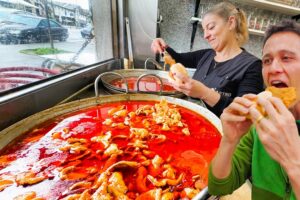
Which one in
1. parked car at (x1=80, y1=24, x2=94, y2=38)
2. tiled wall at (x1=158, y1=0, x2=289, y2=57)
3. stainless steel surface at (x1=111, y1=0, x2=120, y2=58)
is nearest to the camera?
parked car at (x1=80, y1=24, x2=94, y2=38)

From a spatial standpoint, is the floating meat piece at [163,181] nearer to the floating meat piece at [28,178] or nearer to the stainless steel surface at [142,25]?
the floating meat piece at [28,178]

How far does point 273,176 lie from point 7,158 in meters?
1.30

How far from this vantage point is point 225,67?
1894 millimetres

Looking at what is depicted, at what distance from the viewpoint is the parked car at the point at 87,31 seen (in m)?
2.54

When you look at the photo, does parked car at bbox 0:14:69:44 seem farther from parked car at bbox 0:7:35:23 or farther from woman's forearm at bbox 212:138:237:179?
→ woman's forearm at bbox 212:138:237:179

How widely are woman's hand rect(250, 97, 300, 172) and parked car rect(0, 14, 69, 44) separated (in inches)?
63.8

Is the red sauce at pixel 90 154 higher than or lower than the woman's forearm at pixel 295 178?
lower

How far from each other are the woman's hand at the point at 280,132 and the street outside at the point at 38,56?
5.37 feet

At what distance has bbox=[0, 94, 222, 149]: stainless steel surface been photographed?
1218 mm

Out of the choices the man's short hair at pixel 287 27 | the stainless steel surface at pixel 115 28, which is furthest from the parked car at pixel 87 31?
the man's short hair at pixel 287 27

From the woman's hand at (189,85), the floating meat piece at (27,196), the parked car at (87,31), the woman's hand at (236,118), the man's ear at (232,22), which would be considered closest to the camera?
the woman's hand at (236,118)

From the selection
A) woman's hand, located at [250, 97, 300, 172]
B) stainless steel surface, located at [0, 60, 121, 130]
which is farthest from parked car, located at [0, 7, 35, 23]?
woman's hand, located at [250, 97, 300, 172]

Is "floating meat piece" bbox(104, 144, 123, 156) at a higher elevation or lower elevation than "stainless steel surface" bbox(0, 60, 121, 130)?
lower

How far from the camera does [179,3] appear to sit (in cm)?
370
